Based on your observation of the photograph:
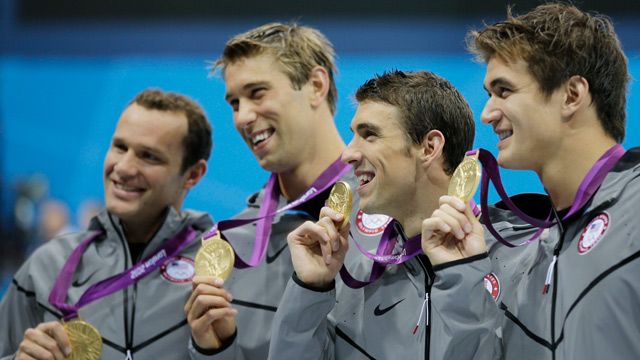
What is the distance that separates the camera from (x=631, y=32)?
4.95 m

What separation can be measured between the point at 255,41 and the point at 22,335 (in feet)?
4.71

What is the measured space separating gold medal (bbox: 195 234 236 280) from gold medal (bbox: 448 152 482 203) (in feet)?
2.71

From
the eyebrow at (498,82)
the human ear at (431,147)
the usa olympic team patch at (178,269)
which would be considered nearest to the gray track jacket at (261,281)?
the usa olympic team patch at (178,269)

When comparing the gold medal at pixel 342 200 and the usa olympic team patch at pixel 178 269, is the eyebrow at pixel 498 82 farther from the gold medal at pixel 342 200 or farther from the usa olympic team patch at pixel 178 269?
the usa olympic team patch at pixel 178 269

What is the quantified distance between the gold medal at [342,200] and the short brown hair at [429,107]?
0.77 feet

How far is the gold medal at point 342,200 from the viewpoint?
258cm

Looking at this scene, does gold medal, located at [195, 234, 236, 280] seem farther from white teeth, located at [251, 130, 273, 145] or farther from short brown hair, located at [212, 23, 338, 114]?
short brown hair, located at [212, 23, 338, 114]

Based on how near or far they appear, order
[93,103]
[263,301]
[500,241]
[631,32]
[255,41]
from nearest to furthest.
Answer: [500,241] < [263,301] < [255,41] < [631,32] < [93,103]

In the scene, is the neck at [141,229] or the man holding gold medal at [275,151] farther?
the neck at [141,229]

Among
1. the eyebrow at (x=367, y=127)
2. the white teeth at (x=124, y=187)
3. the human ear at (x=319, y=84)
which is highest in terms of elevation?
the human ear at (x=319, y=84)

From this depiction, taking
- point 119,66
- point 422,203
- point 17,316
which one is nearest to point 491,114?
point 422,203

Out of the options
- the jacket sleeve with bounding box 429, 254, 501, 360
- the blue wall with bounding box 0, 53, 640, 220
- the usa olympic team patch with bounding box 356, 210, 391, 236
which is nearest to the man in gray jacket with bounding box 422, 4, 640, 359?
the jacket sleeve with bounding box 429, 254, 501, 360

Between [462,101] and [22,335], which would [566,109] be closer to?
[462,101]

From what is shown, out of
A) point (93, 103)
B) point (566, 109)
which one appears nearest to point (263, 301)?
point (566, 109)
